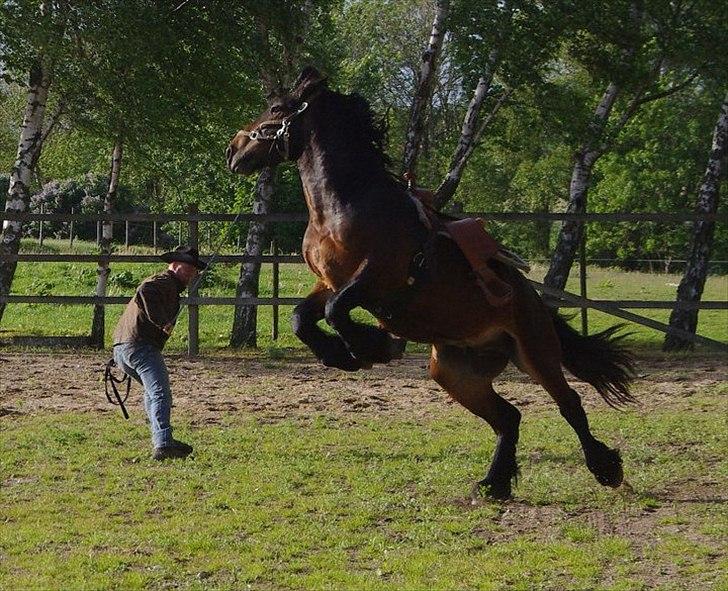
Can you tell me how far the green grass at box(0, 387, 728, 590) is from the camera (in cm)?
543

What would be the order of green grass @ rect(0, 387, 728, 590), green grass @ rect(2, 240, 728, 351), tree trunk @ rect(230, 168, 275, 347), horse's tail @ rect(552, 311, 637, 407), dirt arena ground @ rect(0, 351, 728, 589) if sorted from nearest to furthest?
green grass @ rect(0, 387, 728, 590)
horse's tail @ rect(552, 311, 637, 407)
dirt arena ground @ rect(0, 351, 728, 589)
tree trunk @ rect(230, 168, 275, 347)
green grass @ rect(2, 240, 728, 351)

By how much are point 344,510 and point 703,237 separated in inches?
476

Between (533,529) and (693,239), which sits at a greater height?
(693,239)

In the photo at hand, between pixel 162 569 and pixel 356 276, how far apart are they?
1902 millimetres

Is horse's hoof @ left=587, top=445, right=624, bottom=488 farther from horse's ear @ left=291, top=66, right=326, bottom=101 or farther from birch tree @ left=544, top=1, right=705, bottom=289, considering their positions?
birch tree @ left=544, top=1, right=705, bottom=289

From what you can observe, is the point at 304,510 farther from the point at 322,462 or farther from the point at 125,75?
the point at 125,75

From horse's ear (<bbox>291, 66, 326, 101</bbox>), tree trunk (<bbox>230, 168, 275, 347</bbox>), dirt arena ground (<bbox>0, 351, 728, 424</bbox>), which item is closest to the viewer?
horse's ear (<bbox>291, 66, 326, 101</bbox>)

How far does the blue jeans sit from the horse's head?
1.91m

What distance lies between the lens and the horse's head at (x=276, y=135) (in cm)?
656

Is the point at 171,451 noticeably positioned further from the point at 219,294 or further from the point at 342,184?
the point at 219,294

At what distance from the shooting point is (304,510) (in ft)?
22.2


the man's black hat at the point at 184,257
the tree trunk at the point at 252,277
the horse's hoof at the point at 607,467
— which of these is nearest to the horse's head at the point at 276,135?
the man's black hat at the point at 184,257

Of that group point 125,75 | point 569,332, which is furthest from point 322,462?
point 125,75

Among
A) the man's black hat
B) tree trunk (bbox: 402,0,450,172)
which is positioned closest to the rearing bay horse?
the man's black hat
